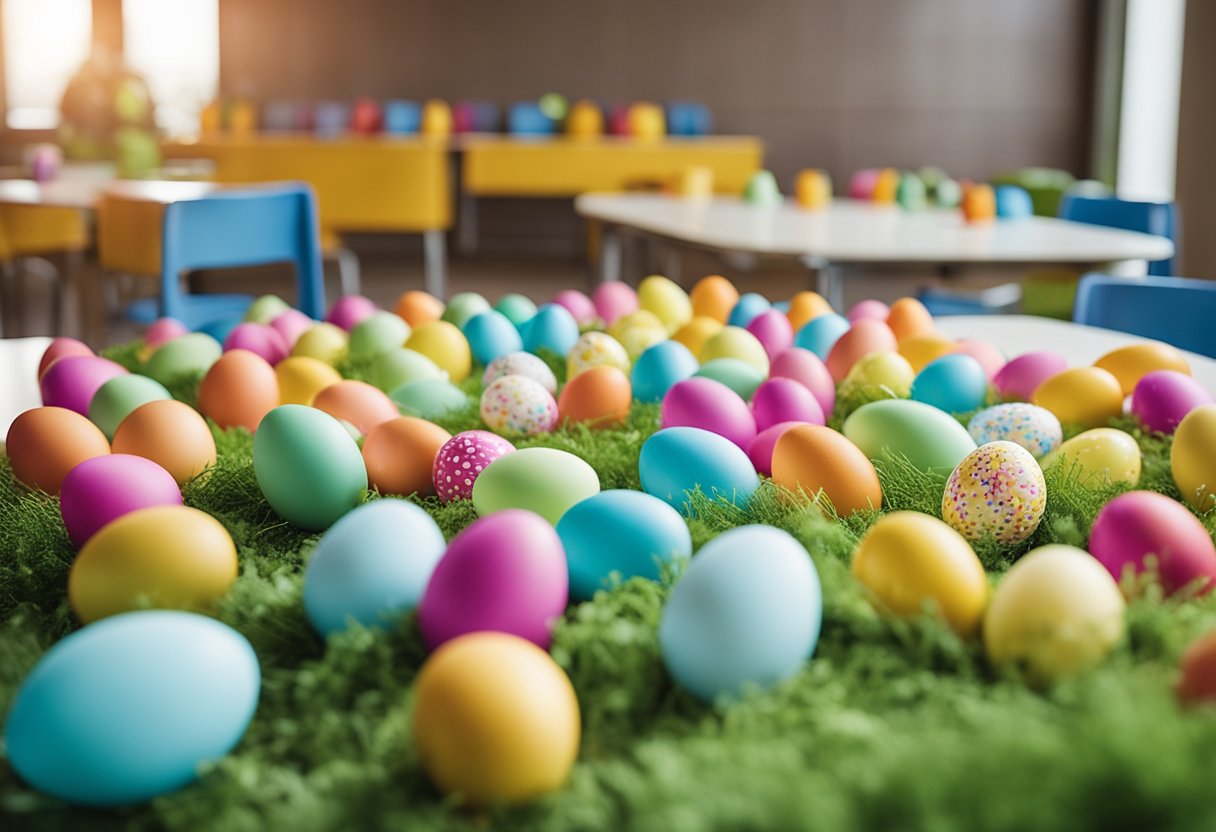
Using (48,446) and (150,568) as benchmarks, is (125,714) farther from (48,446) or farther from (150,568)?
(48,446)

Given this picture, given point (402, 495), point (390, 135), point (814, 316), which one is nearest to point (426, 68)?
point (390, 135)

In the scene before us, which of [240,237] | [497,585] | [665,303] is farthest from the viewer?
[240,237]

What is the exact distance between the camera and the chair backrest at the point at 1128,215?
9.89 feet

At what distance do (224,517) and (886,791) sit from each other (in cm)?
61

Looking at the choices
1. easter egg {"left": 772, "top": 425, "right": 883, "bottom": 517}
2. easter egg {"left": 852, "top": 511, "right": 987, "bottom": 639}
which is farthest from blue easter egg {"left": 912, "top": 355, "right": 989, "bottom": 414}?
easter egg {"left": 852, "top": 511, "right": 987, "bottom": 639}

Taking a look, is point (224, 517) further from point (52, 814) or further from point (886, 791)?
point (886, 791)

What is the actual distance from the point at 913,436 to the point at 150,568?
0.62m

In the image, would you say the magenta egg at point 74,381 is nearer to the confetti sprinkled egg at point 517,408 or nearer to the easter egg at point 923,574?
the confetti sprinkled egg at point 517,408

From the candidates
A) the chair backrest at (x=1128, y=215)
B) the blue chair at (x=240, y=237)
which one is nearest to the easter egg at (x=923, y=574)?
the blue chair at (x=240, y=237)

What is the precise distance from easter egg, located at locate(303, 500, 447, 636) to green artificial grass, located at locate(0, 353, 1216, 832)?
2cm

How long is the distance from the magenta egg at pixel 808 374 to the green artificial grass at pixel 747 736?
42cm

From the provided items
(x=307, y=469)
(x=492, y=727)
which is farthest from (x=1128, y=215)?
(x=492, y=727)

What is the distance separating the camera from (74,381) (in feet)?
4.05

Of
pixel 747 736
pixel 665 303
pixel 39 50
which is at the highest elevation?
pixel 39 50
